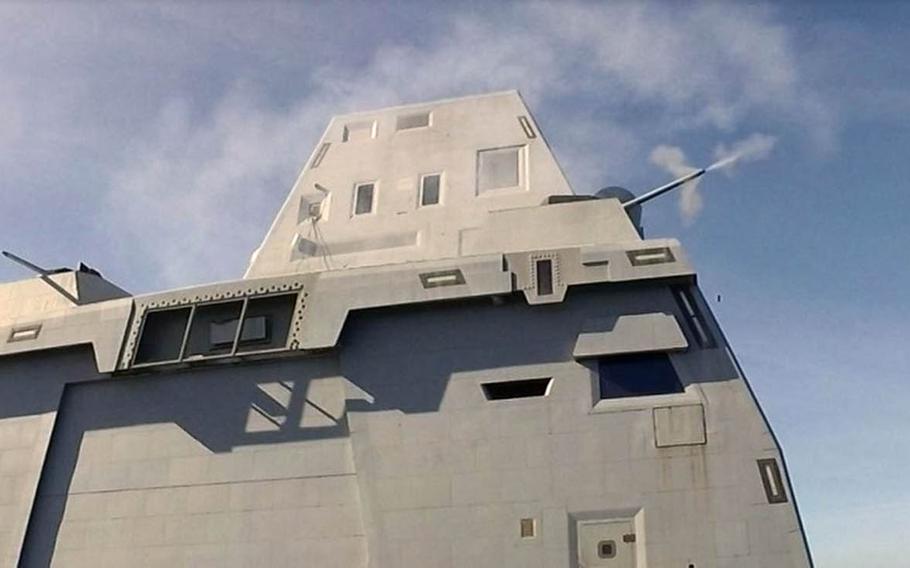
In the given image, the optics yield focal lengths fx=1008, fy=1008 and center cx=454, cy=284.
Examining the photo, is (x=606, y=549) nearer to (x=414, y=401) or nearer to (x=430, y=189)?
(x=414, y=401)

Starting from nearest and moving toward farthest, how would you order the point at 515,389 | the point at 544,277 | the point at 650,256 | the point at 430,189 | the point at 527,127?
the point at 650,256
the point at 515,389
the point at 544,277
the point at 430,189
the point at 527,127

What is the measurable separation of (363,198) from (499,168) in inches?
91.3

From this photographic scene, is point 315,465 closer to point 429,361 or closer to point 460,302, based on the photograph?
point 429,361

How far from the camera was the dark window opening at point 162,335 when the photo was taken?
50.6 ft

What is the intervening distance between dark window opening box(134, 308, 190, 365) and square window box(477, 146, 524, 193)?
5.11 m

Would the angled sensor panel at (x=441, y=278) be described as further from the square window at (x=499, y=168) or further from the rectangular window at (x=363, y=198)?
the rectangular window at (x=363, y=198)

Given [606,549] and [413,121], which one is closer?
[606,549]

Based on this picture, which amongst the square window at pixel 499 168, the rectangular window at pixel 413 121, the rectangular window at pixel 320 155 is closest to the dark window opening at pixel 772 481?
the square window at pixel 499 168

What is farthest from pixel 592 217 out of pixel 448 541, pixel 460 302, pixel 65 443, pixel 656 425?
pixel 65 443

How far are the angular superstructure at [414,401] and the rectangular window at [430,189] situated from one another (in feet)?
0.08

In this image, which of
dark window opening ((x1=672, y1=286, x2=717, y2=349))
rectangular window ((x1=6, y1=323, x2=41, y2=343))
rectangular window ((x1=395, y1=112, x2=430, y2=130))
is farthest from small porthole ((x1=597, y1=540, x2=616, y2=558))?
rectangular window ((x1=6, y1=323, x2=41, y2=343))

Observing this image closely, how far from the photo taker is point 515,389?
44.3 ft

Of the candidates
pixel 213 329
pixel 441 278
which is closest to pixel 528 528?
pixel 441 278

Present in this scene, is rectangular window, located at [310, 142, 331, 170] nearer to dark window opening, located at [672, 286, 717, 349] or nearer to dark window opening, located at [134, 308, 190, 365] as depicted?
dark window opening, located at [134, 308, 190, 365]
